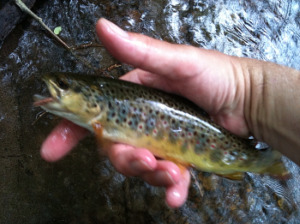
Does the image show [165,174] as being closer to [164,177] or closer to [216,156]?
[164,177]

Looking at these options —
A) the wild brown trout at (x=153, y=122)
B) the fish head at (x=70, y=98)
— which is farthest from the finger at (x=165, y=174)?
the fish head at (x=70, y=98)

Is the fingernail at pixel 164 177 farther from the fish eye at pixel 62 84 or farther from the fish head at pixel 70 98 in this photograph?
the fish eye at pixel 62 84

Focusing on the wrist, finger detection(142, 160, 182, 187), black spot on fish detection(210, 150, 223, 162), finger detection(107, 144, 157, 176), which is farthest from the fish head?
the wrist

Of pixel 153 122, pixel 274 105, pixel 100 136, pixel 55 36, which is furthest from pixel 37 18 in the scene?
pixel 274 105

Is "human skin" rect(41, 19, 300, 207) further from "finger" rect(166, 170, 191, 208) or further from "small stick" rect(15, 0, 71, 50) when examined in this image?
"small stick" rect(15, 0, 71, 50)

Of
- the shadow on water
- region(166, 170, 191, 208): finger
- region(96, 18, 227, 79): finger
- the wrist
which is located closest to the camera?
region(96, 18, 227, 79): finger

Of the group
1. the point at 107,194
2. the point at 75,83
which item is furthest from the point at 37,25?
the point at 107,194

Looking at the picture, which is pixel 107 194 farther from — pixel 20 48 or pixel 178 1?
pixel 178 1

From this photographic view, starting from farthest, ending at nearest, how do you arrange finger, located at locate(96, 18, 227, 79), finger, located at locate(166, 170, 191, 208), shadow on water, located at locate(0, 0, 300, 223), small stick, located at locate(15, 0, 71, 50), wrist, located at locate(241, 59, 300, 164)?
small stick, located at locate(15, 0, 71, 50)
shadow on water, located at locate(0, 0, 300, 223)
wrist, located at locate(241, 59, 300, 164)
finger, located at locate(166, 170, 191, 208)
finger, located at locate(96, 18, 227, 79)
